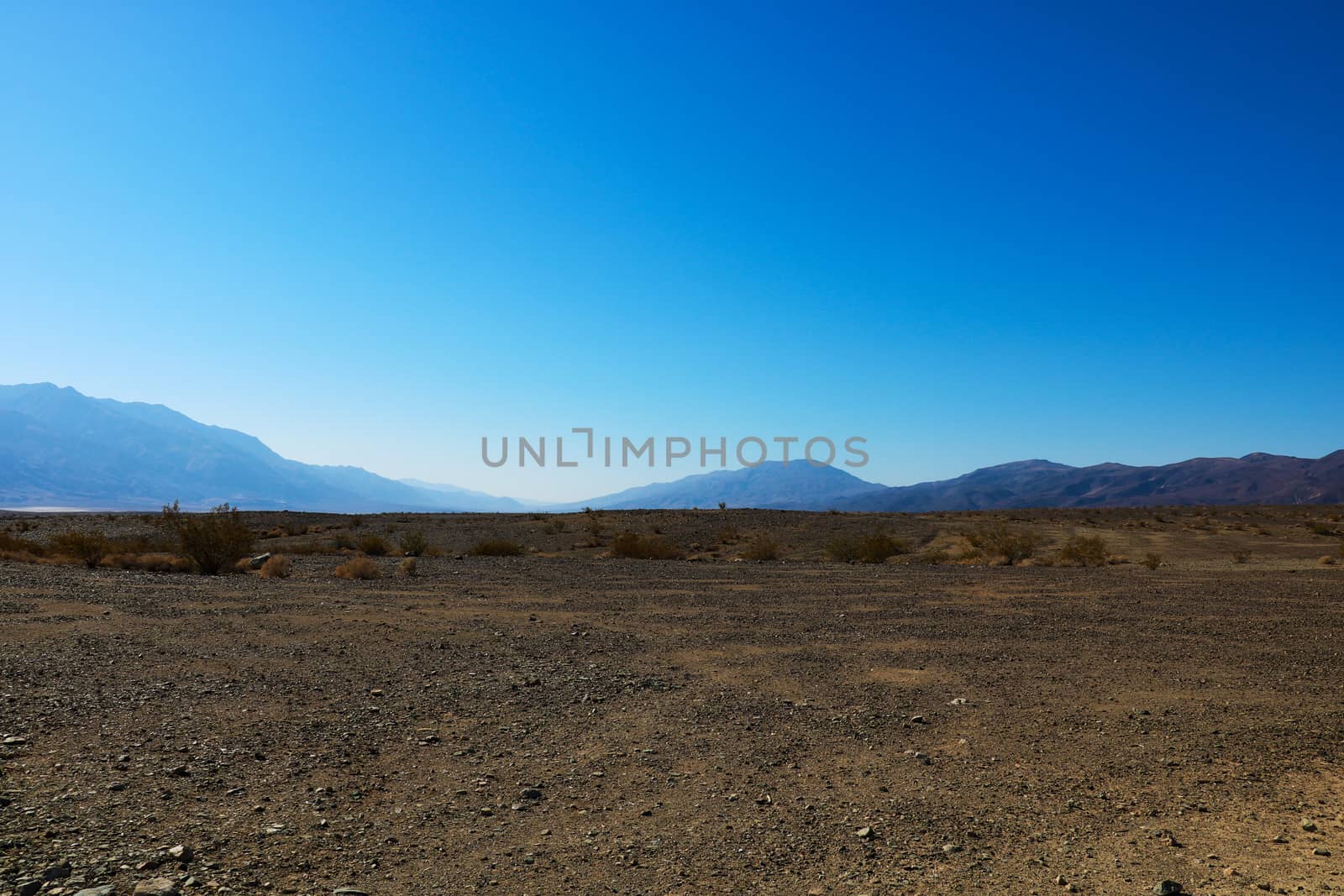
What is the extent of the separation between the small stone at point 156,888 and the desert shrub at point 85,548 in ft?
70.1

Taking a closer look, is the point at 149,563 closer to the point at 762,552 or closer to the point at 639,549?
the point at 639,549

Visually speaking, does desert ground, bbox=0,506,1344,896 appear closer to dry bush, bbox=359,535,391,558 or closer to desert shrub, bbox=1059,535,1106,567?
desert shrub, bbox=1059,535,1106,567

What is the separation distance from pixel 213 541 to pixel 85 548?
3.63 metres

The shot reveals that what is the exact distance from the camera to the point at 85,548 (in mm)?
22062

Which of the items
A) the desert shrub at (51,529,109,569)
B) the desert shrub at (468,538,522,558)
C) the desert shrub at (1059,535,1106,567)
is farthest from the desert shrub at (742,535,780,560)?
the desert shrub at (51,529,109,569)

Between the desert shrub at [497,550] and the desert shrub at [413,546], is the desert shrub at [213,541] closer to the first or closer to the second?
the desert shrub at [413,546]

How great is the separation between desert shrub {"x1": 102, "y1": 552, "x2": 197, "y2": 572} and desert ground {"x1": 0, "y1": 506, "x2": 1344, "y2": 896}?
238 inches

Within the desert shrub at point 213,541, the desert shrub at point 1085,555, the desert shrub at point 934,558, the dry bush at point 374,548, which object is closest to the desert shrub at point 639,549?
the dry bush at point 374,548

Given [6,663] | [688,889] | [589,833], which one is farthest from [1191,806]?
[6,663]

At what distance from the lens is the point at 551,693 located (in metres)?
8.84

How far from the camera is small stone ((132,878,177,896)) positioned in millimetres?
4273

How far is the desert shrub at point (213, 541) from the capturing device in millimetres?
21766

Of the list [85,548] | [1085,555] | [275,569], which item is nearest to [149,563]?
[85,548]

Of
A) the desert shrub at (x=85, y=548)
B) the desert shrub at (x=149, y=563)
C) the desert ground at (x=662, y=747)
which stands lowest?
the desert ground at (x=662, y=747)
